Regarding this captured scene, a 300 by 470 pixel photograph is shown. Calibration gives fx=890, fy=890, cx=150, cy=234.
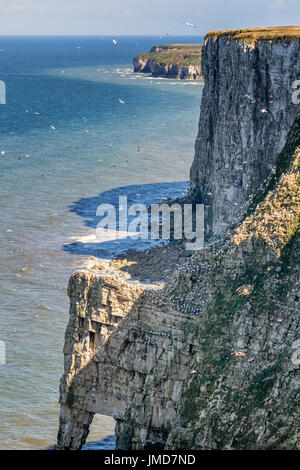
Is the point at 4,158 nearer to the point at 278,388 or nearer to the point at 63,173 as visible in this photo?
the point at 63,173

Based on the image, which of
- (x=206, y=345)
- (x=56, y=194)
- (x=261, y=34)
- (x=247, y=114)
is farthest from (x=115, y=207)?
(x=206, y=345)

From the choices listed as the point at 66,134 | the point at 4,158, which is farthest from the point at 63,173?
the point at 66,134

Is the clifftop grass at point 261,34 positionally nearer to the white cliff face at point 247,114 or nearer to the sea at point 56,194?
the white cliff face at point 247,114

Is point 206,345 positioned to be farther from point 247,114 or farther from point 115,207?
point 115,207

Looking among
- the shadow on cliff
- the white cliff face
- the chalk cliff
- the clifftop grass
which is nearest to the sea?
the shadow on cliff

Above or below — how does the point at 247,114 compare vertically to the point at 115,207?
above

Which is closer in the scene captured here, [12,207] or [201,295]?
[201,295]
